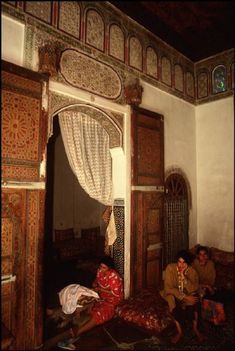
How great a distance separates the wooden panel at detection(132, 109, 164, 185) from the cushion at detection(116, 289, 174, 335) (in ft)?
5.47

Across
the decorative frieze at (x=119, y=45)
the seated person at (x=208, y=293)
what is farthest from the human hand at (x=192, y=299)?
the decorative frieze at (x=119, y=45)

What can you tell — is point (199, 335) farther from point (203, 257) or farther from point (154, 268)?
point (154, 268)

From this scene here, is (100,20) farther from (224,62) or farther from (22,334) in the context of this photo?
(22,334)

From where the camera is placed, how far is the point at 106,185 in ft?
14.0

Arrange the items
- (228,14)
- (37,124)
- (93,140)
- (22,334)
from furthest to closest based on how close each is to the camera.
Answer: (93,140) → (37,124) → (22,334) → (228,14)

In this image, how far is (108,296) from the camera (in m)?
3.64

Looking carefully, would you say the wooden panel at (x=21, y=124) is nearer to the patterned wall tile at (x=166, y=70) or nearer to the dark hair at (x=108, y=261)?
the dark hair at (x=108, y=261)

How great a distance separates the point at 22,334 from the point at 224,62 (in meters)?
5.33

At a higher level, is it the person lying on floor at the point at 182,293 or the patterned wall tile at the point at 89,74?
the patterned wall tile at the point at 89,74

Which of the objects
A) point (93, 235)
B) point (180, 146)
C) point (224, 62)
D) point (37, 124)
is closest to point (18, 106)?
point (37, 124)

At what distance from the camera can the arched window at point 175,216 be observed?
186 inches

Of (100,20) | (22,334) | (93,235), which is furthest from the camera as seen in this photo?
(93,235)

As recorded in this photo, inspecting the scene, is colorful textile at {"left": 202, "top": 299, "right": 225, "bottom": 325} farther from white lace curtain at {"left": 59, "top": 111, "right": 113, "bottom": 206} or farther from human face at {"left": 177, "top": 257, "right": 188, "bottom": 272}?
white lace curtain at {"left": 59, "top": 111, "right": 113, "bottom": 206}

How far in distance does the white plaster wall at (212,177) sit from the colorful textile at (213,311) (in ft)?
4.97
